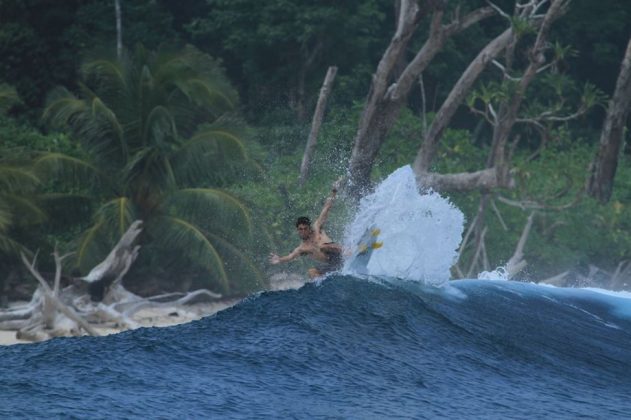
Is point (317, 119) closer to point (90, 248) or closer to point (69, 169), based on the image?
point (69, 169)

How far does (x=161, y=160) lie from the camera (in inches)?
824

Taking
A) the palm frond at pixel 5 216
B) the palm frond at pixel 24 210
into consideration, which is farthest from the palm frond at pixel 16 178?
the palm frond at pixel 24 210

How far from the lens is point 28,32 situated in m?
27.3

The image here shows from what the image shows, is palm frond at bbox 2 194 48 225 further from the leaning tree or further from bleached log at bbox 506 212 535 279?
bleached log at bbox 506 212 535 279

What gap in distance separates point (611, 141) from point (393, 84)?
6.01 metres

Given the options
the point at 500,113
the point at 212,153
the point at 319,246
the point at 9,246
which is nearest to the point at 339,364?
the point at 319,246

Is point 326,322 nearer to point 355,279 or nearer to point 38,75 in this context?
point 355,279

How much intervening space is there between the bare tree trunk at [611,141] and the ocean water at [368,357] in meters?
11.4

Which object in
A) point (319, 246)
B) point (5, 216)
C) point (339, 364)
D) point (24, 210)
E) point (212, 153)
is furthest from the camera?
point (212, 153)

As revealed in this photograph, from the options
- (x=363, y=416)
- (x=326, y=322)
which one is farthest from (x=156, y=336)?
(x=363, y=416)

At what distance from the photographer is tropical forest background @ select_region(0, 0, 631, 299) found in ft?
68.4

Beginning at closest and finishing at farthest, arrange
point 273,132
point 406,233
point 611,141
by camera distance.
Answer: point 406,233
point 611,141
point 273,132

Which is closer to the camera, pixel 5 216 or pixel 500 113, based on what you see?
pixel 5 216

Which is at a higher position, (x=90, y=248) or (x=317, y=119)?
(x=317, y=119)
